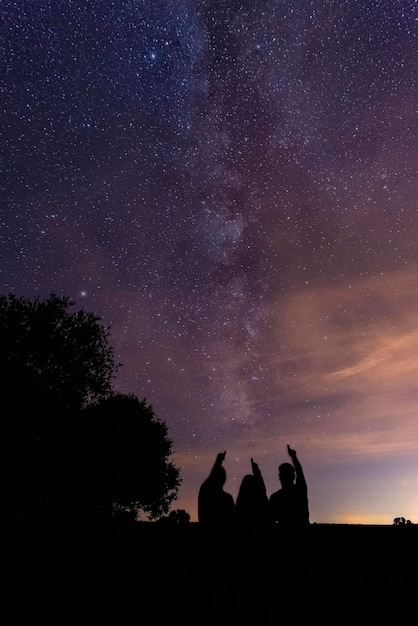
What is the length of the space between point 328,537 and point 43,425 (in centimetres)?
1470

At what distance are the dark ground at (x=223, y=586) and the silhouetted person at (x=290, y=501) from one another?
0.95 ft

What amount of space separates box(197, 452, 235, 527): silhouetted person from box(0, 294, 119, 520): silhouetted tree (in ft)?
53.2

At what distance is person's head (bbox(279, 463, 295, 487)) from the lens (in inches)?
257

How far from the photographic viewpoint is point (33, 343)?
22375mm

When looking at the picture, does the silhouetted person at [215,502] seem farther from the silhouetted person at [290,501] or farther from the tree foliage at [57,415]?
the tree foliage at [57,415]

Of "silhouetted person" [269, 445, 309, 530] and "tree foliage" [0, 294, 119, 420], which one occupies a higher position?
"tree foliage" [0, 294, 119, 420]

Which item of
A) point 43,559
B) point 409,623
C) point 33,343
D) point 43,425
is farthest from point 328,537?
point 33,343

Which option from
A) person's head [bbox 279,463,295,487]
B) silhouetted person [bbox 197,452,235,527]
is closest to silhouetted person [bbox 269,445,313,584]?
person's head [bbox 279,463,295,487]

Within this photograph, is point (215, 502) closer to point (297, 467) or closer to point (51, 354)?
point (297, 467)

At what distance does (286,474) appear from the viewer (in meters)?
6.55

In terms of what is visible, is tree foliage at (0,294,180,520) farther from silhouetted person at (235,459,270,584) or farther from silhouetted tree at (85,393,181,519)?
silhouetted person at (235,459,270,584)

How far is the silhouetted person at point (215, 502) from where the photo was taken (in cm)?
621

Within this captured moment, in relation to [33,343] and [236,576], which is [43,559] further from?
[33,343]

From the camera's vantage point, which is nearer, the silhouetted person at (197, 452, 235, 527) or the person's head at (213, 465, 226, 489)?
the silhouetted person at (197, 452, 235, 527)
